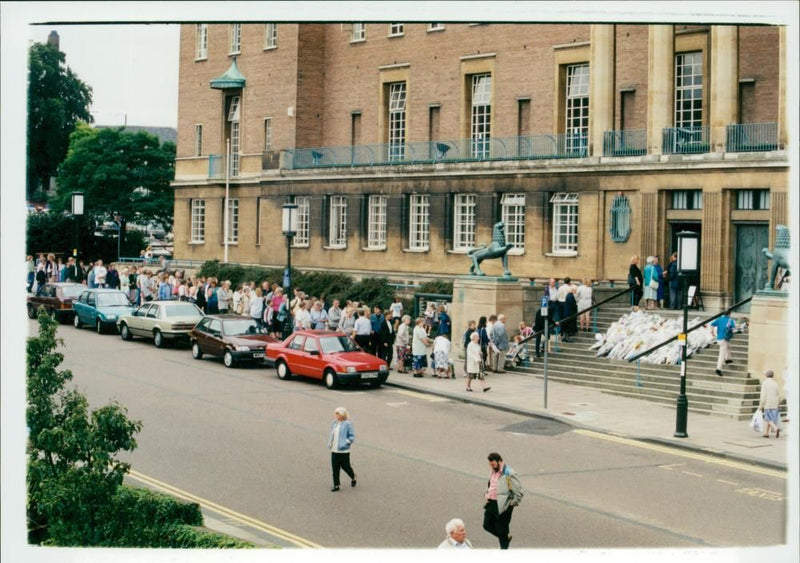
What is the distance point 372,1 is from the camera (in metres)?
8.71

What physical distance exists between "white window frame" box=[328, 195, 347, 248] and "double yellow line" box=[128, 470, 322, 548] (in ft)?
99.8

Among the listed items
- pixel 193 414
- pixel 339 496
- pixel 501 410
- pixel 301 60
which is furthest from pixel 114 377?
pixel 301 60

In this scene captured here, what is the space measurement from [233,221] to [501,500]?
4407cm

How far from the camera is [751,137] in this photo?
109ft

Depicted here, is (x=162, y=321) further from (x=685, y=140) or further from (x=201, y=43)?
(x=201, y=43)

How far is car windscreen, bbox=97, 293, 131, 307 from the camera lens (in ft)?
127

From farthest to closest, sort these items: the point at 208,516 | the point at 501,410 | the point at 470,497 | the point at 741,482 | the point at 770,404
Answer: the point at 501,410 → the point at 770,404 → the point at 741,482 → the point at 470,497 → the point at 208,516

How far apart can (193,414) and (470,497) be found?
342 inches

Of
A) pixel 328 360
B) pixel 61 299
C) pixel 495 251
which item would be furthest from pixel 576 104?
pixel 61 299

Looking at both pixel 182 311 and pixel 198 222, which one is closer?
pixel 182 311

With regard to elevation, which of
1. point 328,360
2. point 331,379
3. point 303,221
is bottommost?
point 331,379

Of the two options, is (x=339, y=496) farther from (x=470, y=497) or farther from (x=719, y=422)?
(x=719, y=422)

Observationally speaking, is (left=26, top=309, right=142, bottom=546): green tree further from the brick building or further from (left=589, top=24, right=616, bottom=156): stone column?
(left=589, top=24, right=616, bottom=156): stone column

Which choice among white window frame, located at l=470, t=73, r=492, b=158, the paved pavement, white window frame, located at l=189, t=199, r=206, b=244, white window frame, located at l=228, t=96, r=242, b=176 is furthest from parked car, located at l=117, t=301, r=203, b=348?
white window frame, located at l=189, t=199, r=206, b=244
